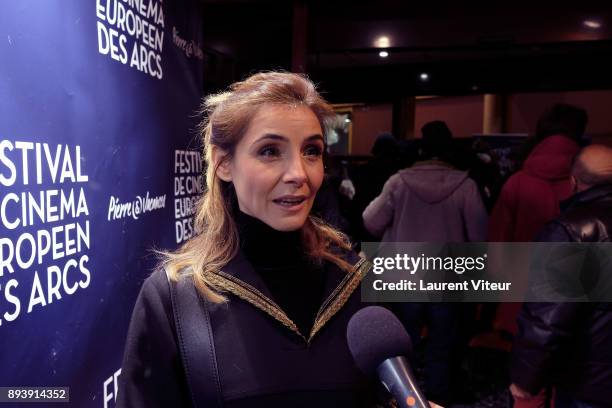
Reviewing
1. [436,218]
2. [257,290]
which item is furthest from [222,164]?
[436,218]

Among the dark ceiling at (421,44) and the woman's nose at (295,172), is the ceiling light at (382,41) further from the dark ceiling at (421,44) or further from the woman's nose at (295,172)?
the woman's nose at (295,172)

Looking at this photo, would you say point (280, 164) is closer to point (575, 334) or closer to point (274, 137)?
point (274, 137)

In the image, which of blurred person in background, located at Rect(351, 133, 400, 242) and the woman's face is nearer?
the woman's face

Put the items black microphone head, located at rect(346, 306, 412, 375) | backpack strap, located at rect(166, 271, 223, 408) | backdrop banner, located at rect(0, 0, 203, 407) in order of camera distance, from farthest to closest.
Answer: backdrop banner, located at rect(0, 0, 203, 407)
backpack strap, located at rect(166, 271, 223, 408)
black microphone head, located at rect(346, 306, 412, 375)

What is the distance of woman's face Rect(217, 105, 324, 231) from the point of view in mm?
1033

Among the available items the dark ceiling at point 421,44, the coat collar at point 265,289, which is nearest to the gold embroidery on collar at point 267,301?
the coat collar at point 265,289

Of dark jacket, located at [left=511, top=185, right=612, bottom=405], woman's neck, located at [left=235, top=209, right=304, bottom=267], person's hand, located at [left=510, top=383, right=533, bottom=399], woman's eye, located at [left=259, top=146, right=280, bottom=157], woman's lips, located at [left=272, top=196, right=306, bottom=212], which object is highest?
woman's eye, located at [left=259, top=146, right=280, bottom=157]

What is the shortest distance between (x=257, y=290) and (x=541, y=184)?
244 cm

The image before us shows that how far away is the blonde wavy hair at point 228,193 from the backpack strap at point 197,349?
4cm

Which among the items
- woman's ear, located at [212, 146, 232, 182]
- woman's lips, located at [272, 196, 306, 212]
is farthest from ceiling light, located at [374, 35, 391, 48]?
woman's lips, located at [272, 196, 306, 212]

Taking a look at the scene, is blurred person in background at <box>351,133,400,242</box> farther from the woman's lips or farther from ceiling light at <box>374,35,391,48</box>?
the woman's lips

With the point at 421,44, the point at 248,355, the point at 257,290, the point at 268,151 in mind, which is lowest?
the point at 248,355

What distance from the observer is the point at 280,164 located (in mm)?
1035

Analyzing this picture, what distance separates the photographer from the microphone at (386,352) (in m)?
0.66
